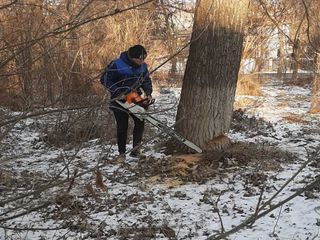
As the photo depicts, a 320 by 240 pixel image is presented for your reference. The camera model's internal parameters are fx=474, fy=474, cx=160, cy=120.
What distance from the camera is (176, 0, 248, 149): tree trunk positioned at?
19.2 feet

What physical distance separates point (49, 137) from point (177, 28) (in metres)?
9.06

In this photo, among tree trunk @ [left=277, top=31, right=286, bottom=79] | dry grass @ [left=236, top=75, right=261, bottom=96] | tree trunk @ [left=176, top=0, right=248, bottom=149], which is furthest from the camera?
tree trunk @ [left=277, top=31, right=286, bottom=79]

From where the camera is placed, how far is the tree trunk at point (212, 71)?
5.85m

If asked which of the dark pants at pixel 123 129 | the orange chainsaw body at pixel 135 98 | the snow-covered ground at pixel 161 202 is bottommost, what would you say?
the snow-covered ground at pixel 161 202

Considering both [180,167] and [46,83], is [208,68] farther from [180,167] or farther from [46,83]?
[46,83]

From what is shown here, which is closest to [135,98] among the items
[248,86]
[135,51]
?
[135,51]

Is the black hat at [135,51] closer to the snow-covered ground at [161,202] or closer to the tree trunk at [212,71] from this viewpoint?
the tree trunk at [212,71]

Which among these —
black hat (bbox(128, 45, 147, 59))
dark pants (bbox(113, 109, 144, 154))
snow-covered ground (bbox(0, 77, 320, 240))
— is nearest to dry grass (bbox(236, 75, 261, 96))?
snow-covered ground (bbox(0, 77, 320, 240))

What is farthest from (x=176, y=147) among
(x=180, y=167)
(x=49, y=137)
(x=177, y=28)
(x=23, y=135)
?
(x=177, y=28)

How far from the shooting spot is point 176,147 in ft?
20.6

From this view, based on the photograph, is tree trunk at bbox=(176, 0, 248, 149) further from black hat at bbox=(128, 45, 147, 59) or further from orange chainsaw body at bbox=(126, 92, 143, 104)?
black hat at bbox=(128, 45, 147, 59)

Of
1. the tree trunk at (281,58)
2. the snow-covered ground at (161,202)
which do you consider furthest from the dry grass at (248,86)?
the snow-covered ground at (161,202)

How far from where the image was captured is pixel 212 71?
5.93 meters

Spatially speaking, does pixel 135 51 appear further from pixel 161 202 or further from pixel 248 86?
pixel 248 86
